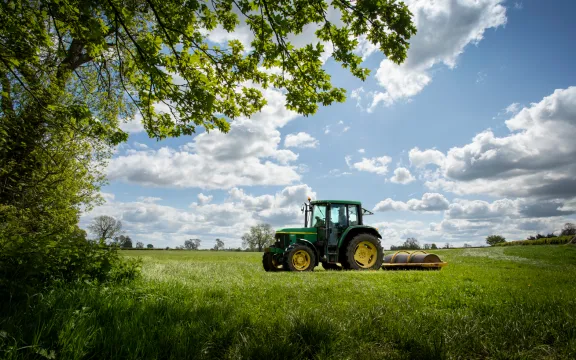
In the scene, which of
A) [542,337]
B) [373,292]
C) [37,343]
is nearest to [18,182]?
[37,343]

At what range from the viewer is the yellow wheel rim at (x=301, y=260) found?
10.9 metres

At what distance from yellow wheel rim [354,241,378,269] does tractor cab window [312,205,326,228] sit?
167cm

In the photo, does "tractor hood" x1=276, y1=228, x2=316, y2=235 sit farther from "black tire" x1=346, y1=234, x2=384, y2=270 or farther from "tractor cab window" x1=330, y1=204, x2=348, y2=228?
"black tire" x1=346, y1=234, x2=384, y2=270

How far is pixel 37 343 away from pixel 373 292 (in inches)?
190

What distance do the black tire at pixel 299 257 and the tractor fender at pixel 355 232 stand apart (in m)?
1.30

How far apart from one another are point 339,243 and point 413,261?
3.04 m

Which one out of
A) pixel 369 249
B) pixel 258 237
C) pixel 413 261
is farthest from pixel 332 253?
pixel 258 237

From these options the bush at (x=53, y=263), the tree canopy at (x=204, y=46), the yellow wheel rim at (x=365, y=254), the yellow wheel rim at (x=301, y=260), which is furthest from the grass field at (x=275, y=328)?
the yellow wheel rim at (x=365, y=254)

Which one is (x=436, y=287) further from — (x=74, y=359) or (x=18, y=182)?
(x=18, y=182)

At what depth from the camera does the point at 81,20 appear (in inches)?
197

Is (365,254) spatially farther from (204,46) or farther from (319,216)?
(204,46)

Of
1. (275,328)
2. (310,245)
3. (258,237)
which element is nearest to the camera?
(275,328)

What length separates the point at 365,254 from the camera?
12031 mm

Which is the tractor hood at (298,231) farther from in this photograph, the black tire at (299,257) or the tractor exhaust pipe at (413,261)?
the tractor exhaust pipe at (413,261)
